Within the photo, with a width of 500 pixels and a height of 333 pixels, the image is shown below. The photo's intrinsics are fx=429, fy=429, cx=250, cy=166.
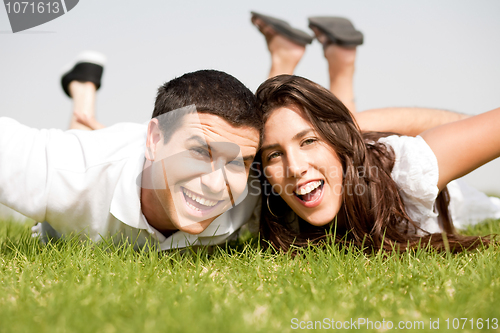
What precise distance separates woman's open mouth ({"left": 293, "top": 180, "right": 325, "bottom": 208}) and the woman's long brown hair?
197 mm

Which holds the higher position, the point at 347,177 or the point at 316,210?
the point at 347,177

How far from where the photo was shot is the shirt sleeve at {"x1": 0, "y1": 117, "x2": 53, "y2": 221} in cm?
290

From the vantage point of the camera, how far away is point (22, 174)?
9.53ft

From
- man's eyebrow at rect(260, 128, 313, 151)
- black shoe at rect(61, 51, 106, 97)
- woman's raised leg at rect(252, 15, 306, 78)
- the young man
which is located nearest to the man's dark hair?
the young man

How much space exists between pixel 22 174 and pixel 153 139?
0.91 m

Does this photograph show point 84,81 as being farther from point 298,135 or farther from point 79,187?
point 298,135

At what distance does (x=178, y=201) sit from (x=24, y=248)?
1161mm

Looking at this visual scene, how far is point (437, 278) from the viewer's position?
2199 mm

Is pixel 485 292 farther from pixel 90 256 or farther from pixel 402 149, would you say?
pixel 90 256

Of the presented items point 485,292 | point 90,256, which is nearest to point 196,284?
point 90,256

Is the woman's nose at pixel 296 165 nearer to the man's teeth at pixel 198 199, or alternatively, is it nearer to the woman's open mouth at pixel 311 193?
the woman's open mouth at pixel 311 193

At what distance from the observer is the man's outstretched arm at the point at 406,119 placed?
4.28 metres

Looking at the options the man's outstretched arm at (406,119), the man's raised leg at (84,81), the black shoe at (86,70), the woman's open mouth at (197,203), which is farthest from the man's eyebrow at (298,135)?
the black shoe at (86,70)

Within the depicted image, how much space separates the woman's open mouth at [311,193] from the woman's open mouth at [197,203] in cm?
60
